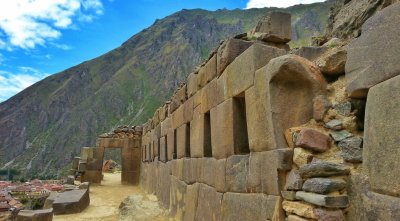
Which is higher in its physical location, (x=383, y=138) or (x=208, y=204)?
(x=383, y=138)

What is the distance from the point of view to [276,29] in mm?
5246

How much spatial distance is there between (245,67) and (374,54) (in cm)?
219

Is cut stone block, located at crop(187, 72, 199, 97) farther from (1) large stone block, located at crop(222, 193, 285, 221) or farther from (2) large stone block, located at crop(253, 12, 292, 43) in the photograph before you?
(1) large stone block, located at crop(222, 193, 285, 221)

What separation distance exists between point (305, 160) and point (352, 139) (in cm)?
51

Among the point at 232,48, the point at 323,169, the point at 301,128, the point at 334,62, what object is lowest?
the point at 323,169

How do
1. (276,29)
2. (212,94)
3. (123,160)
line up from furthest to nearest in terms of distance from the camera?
(123,160) → (212,94) → (276,29)

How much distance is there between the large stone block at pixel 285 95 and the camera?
3.87m

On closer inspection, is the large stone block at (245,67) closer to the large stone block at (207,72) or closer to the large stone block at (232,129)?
the large stone block at (232,129)

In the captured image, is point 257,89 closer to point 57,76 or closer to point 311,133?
point 311,133

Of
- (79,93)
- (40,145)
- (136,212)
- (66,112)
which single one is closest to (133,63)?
(79,93)

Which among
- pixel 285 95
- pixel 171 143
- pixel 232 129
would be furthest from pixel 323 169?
pixel 171 143

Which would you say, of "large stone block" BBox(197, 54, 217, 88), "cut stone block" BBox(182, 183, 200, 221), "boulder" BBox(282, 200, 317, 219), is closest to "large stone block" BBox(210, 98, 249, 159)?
"large stone block" BBox(197, 54, 217, 88)

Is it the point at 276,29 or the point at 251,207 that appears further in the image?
the point at 276,29

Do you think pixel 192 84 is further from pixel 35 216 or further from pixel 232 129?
pixel 35 216
